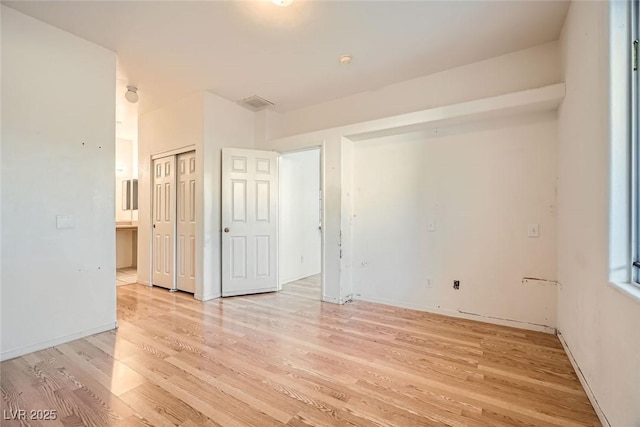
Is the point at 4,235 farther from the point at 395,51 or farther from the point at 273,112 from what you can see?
the point at 395,51

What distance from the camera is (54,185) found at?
248 cm

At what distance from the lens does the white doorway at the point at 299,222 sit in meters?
4.81

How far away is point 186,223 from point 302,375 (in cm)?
304

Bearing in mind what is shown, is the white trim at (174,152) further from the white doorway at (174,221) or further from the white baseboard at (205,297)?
the white baseboard at (205,297)

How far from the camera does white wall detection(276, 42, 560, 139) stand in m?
2.75

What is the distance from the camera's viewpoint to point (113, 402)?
1707 millimetres

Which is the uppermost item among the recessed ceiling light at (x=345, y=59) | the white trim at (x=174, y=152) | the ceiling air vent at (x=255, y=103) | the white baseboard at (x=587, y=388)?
the recessed ceiling light at (x=345, y=59)

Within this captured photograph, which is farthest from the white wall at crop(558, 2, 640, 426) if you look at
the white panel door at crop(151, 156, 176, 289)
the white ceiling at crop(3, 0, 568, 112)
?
the white panel door at crop(151, 156, 176, 289)

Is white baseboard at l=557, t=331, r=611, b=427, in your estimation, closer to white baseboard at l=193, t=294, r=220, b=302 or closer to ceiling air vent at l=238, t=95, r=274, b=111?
white baseboard at l=193, t=294, r=220, b=302

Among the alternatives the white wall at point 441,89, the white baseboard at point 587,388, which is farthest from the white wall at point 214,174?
the white baseboard at point 587,388

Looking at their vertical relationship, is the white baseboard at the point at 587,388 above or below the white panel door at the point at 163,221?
below

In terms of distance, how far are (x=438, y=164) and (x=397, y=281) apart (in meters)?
1.49

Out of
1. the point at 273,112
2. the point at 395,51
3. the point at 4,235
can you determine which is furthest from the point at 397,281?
the point at 4,235

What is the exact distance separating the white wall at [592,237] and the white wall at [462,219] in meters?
0.32
